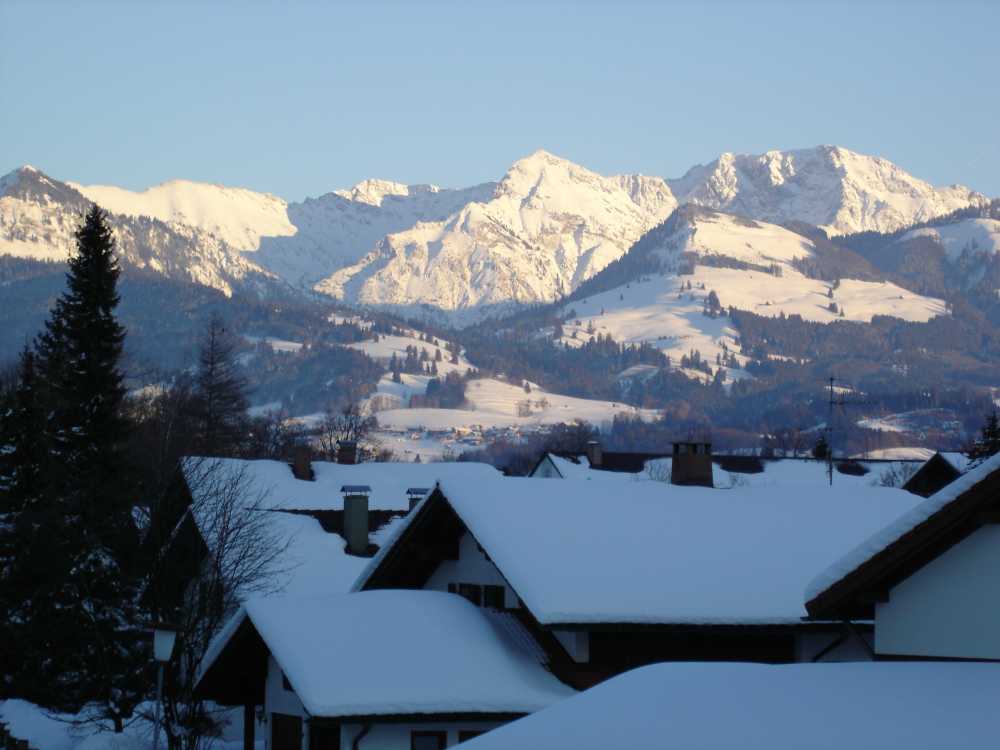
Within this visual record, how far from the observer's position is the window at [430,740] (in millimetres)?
25312

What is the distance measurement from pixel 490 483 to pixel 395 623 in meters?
3.84

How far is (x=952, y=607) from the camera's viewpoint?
1644 cm

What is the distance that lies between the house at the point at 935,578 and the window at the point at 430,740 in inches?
386

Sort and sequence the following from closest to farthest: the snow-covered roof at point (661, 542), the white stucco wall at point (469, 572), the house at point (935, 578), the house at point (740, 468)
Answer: the house at point (935, 578), the snow-covered roof at point (661, 542), the white stucco wall at point (469, 572), the house at point (740, 468)

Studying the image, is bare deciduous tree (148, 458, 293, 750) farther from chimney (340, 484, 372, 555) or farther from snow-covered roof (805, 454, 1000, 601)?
snow-covered roof (805, 454, 1000, 601)

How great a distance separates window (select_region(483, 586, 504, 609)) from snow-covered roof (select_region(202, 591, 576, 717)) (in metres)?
0.83

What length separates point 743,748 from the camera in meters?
13.7

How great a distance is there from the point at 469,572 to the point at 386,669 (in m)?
4.80

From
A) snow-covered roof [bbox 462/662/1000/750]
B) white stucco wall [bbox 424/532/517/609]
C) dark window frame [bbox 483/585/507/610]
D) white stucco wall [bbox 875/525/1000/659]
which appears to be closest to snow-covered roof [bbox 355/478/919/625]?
white stucco wall [bbox 424/532/517/609]

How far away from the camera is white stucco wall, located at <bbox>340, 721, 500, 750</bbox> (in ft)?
81.5

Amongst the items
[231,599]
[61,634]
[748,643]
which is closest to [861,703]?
[748,643]

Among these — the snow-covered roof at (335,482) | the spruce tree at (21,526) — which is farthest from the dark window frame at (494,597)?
the snow-covered roof at (335,482)

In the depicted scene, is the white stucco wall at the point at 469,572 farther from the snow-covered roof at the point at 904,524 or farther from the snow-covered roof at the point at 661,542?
the snow-covered roof at the point at 904,524

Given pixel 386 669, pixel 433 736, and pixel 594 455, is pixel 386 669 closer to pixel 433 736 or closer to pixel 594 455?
pixel 433 736
